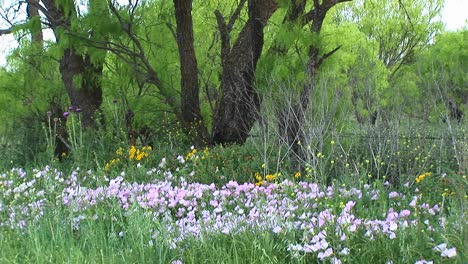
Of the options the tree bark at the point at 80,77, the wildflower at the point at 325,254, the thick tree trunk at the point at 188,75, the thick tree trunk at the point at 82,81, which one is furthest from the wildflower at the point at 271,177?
the thick tree trunk at the point at 82,81

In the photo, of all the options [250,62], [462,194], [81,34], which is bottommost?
[462,194]

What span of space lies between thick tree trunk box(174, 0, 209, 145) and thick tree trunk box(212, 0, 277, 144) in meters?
0.29

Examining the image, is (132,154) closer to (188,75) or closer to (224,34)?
(188,75)

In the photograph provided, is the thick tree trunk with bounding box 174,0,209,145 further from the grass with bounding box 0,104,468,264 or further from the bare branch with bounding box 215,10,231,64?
the grass with bounding box 0,104,468,264

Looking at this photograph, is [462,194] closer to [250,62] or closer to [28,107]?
[250,62]

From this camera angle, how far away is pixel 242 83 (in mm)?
8570

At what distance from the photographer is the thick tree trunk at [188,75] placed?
921cm

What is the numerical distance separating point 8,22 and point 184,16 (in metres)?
3.55

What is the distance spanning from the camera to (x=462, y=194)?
239 centimetres

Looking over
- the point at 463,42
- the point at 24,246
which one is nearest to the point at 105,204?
the point at 24,246

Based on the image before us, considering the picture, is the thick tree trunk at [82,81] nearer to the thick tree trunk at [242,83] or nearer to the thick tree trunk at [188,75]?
the thick tree trunk at [188,75]

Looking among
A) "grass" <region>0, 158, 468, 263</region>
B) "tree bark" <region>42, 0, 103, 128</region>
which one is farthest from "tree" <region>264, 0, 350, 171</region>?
"tree bark" <region>42, 0, 103, 128</region>

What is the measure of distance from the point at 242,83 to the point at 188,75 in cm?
120

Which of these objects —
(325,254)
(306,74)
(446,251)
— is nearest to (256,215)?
(325,254)
